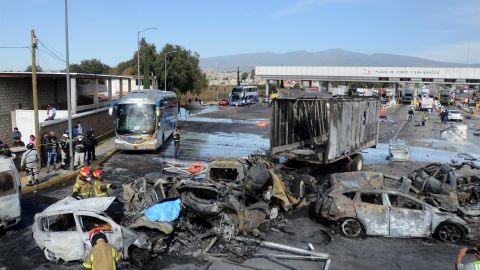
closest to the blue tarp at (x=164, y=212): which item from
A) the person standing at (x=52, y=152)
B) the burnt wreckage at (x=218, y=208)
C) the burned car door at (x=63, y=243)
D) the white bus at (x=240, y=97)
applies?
the burnt wreckage at (x=218, y=208)

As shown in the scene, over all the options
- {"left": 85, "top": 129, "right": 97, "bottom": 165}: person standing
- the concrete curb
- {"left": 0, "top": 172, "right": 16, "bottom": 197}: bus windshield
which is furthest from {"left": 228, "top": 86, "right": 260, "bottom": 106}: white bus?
{"left": 0, "top": 172, "right": 16, "bottom": 197}: bus windshield

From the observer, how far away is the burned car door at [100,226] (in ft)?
31.2

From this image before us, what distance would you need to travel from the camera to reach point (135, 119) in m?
23.7

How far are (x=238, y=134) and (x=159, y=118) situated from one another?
10.5 metres

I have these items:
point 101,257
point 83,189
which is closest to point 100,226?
point 83,189

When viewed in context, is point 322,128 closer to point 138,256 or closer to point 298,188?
point 298,188

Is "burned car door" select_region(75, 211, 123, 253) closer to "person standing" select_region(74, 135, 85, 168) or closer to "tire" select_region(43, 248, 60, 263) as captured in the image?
Result: "tire" select_region(43, 248, 60, 263)

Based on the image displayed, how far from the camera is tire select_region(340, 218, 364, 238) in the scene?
38.2ft

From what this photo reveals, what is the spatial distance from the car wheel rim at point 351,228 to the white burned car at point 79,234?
196 inches

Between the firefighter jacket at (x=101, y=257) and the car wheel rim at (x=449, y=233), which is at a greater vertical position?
the firefighter jacket at (x=101, y=257)

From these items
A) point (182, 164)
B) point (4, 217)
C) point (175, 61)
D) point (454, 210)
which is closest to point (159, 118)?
point (182, 164)

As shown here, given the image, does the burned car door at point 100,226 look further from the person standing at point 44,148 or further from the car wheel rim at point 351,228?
the person standing at point 44,148

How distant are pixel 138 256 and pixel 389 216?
20.4 feet

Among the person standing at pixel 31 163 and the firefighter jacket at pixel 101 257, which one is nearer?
the firefighter jacket at pixel 101 257
